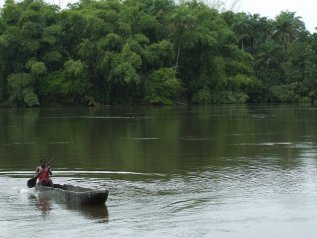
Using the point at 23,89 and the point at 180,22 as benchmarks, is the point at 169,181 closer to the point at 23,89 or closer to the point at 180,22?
the point at 23,89

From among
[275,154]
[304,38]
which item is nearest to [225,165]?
[275,154]

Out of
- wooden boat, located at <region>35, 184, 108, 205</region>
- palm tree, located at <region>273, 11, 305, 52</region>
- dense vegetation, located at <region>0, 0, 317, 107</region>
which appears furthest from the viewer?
palm tree, located at <region>273, 11, 305, 52</region>

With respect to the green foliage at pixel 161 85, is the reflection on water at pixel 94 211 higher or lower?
lower

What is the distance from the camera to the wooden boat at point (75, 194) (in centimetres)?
1731

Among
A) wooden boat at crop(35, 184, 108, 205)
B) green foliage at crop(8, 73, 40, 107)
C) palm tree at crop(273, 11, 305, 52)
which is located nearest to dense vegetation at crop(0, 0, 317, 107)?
green foliage at crop(8, 73, 40, 107)

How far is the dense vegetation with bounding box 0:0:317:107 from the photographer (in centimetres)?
7906

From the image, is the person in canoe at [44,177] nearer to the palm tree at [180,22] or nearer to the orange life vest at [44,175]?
the orange life vest at [44,175]

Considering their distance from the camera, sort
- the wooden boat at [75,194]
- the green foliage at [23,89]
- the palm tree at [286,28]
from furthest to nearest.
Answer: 1. the palm tree at [286,28]
2. the green foliage at [23,89]
3. the wooden boat at [75,194]

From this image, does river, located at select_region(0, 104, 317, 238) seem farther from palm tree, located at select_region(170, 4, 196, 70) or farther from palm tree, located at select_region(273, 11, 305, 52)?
palm tree, located at select_region(273, 11, 305, 52)

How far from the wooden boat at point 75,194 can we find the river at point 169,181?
22 cm

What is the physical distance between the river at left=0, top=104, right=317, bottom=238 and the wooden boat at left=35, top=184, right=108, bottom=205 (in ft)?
0.72

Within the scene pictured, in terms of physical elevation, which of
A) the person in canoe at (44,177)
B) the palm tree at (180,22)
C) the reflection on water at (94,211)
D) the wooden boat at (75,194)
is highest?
the palm tree at (180,22)

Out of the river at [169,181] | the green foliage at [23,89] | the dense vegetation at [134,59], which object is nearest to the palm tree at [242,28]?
the dense vegetation at [134,59]

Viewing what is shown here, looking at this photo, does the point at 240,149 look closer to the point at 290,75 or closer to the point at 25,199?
the point at 25,199
